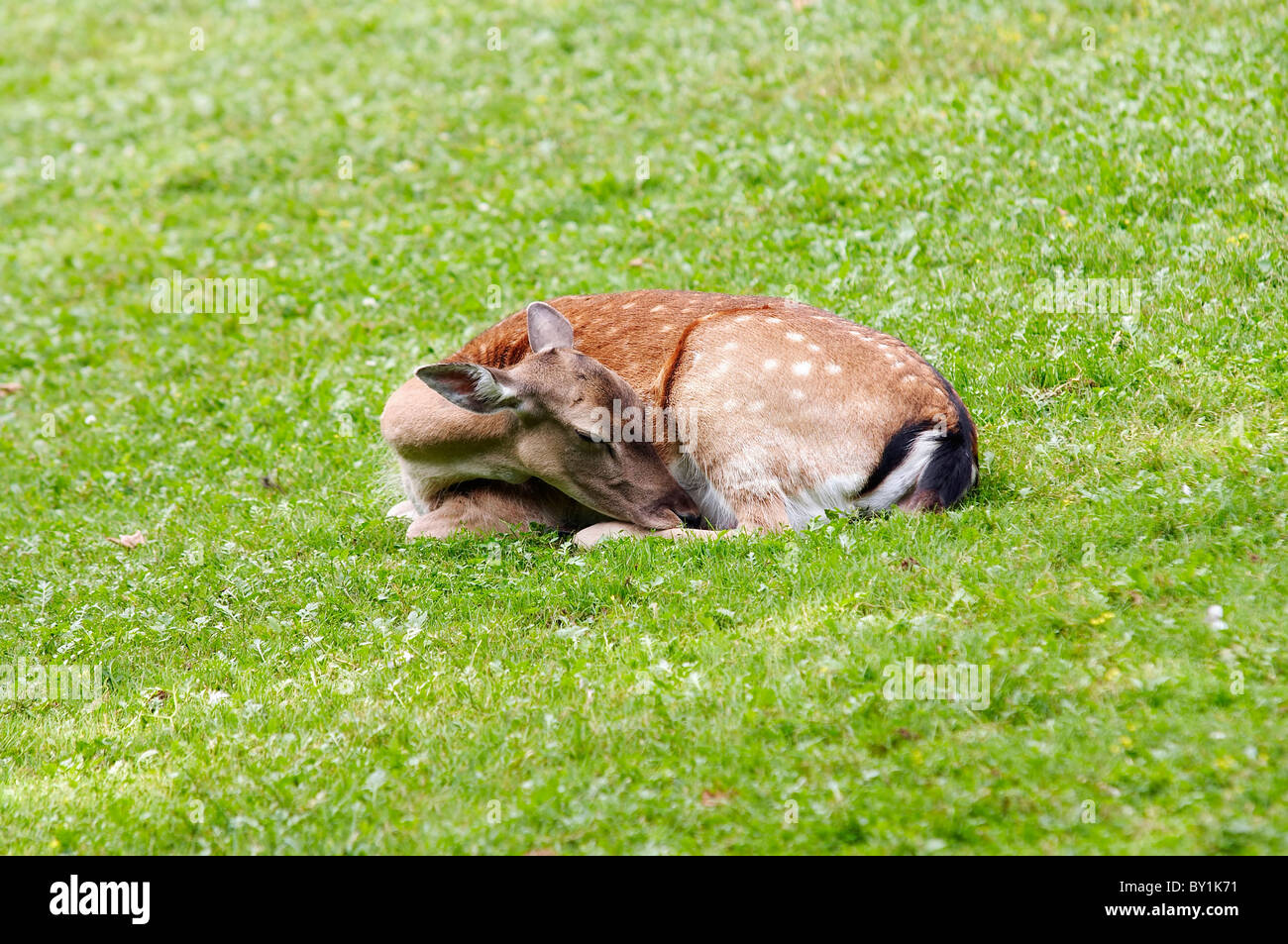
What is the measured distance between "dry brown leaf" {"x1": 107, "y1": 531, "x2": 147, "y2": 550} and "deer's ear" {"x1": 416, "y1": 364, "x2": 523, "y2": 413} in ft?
7.49

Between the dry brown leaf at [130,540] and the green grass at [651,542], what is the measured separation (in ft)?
0.22

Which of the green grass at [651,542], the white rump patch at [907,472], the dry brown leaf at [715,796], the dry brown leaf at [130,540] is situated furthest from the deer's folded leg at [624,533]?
the dry brown leaf at [130,540]

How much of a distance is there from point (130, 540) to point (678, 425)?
3240 mm

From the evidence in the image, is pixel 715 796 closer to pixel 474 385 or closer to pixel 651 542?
pixel 651 542

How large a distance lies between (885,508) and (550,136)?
302 inches

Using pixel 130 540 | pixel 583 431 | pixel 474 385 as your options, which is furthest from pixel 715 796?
pixel 130 540

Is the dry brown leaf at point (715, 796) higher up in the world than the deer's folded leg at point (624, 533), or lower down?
lower down

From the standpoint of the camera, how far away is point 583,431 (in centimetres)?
595

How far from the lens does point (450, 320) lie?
30.8 ft

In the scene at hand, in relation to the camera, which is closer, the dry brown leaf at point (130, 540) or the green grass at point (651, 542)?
the green grass at point (651, 542)

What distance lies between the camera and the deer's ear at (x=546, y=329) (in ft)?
20.3

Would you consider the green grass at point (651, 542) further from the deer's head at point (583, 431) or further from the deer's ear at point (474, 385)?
the deer's ear at point (474, 385)

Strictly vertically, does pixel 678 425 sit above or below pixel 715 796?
above

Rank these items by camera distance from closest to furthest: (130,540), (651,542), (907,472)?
(907,472) → (651,542) → (130,540)
